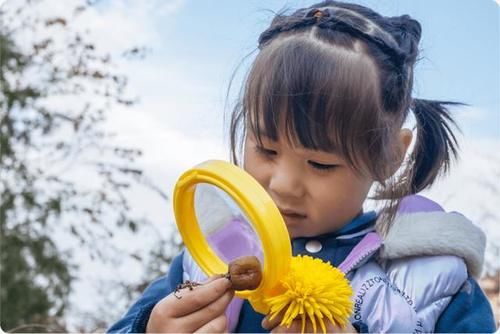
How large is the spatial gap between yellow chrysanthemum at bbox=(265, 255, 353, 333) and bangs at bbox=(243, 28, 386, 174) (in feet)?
0.57

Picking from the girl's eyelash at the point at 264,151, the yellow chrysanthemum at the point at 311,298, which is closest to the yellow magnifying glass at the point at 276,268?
the yellow chrysanthemum at the point at 311,298

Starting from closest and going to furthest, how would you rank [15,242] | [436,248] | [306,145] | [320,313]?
[320,313], [306,145], [436,248], [15,242]

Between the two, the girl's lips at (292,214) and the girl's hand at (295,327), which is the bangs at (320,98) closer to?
the girl's lips at (292,214)

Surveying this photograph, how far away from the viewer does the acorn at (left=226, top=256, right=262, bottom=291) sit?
872 mm

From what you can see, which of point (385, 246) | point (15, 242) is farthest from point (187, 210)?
point (15, 242)

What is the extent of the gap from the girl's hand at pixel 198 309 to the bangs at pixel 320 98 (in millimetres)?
210

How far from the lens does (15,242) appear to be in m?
2.80

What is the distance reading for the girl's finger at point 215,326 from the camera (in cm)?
91

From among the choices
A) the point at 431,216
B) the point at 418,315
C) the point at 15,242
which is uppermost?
the point at 431,216

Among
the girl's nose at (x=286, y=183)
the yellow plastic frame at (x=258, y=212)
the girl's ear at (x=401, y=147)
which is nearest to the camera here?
the yellow plastic frame at (x=258, y=212)

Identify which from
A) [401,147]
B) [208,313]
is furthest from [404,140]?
[208,313]

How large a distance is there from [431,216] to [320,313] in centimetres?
34

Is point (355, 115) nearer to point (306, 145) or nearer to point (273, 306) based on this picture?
point (306, 145)

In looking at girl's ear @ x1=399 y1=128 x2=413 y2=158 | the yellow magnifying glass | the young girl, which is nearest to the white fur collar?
the young girl
